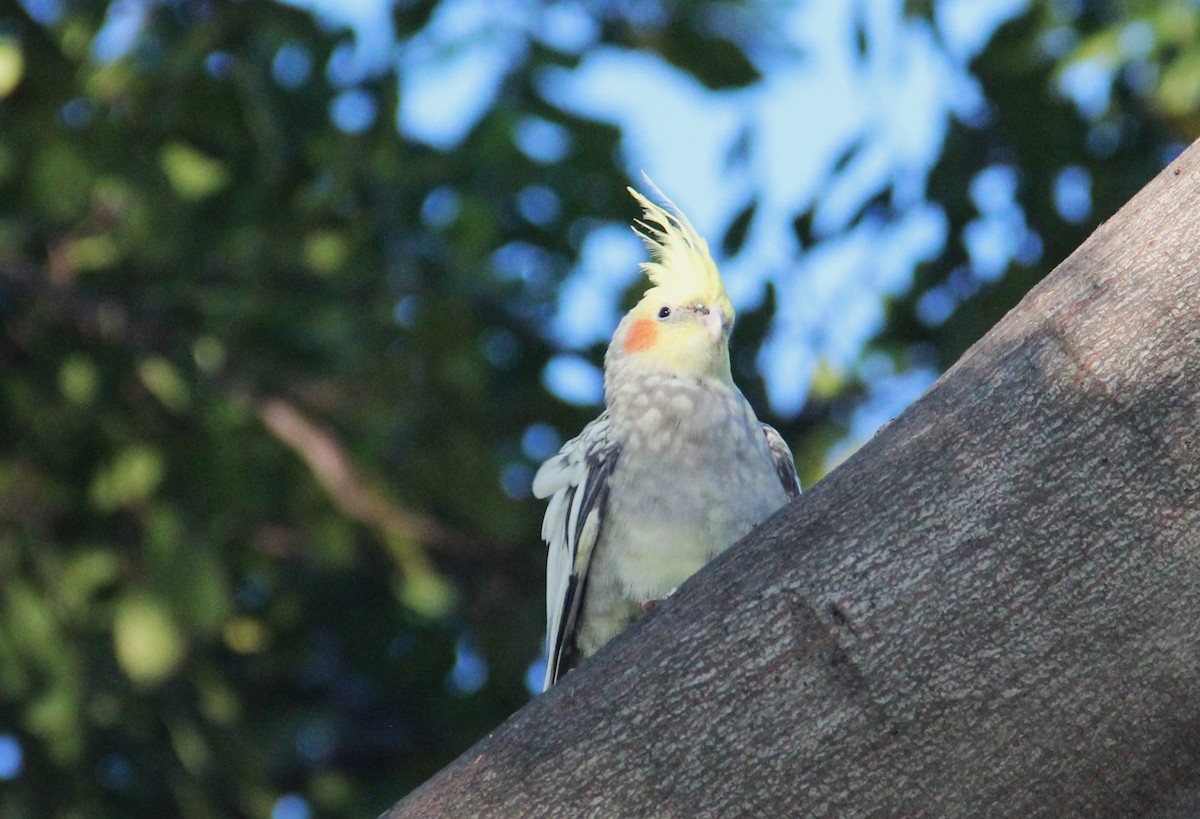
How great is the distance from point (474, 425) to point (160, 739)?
64.8 inches

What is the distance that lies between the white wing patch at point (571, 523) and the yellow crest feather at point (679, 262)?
453 mm

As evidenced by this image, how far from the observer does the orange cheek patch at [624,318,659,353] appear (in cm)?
401

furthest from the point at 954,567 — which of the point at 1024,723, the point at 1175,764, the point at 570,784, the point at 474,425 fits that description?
the point at 474,425

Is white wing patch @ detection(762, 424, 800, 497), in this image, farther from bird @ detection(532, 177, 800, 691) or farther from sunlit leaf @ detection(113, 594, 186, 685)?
sunlit leaf @ detection(113, 594, 186, 685)

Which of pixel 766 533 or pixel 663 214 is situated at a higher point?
pixel 663 214

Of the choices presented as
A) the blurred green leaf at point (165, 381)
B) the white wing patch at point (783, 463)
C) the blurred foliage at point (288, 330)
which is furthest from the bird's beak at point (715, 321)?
the blurred green leaf at point (165, 381)

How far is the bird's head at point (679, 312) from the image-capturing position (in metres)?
3.93

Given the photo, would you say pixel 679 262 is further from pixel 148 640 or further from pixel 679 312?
pixel 148 640

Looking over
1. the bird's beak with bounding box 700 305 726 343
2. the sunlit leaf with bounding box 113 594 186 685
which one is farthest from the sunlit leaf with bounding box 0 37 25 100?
the bird's beak with bounding box 700 305 726 343

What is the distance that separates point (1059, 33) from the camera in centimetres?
511

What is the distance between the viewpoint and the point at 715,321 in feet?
12.9

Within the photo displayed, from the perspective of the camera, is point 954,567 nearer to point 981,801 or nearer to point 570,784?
point 981,801

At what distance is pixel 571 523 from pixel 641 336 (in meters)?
0.68

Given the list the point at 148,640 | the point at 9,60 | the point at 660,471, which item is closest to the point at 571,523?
the point at 660,471
